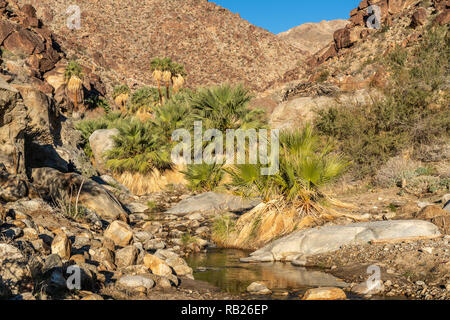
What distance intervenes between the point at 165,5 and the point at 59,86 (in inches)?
1655

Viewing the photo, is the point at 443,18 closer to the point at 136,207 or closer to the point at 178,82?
the point at 178,82

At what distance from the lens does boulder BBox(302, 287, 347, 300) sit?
13.7ft

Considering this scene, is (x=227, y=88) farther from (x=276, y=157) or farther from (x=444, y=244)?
(x=444, y=244)

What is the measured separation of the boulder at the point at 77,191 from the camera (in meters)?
8.98

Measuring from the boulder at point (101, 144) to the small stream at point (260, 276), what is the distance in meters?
11.3

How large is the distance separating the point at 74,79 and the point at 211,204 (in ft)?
119

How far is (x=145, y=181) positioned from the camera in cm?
1585

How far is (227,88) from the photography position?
15047 mm

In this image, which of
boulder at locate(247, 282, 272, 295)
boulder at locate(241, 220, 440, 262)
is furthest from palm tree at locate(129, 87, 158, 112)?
boulder at locate(247, 282, 272, 295)

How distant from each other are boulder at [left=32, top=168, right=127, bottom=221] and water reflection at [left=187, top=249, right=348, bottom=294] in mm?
3624

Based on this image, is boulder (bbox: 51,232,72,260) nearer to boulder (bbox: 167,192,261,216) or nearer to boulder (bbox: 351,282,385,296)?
boulder (bbox: 351,282,385,296)

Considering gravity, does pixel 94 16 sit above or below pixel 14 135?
above

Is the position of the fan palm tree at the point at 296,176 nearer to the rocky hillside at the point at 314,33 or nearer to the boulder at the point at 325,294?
the boulder at the point at 325,294
